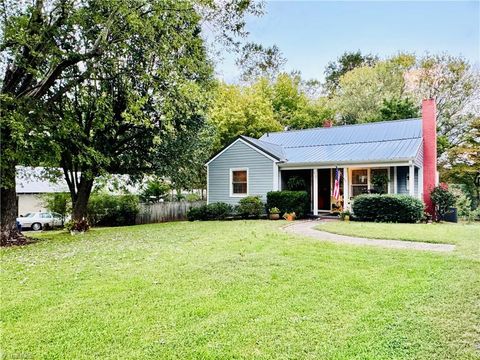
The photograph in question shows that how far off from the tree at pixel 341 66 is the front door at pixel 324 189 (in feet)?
73.4

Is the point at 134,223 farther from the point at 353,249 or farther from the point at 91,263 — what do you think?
the point at 353,249

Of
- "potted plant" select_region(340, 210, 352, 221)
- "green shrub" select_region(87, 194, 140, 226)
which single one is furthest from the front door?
"green shrub" select_region(87, 194, 140, 226)

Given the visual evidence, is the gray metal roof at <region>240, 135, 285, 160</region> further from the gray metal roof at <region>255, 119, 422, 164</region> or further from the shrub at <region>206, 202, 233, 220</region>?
the shrub at <region>206, 202, 233, 220</region>

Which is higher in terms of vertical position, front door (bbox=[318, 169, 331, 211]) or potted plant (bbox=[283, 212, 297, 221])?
front door (bbox=[318, 169, 331, 211])

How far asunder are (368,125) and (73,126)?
1510cm

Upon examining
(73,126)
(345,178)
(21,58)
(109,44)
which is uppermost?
(109,44)

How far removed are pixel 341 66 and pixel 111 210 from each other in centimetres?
3193

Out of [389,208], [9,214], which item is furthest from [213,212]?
[9,214]

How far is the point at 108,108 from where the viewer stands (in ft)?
42.1

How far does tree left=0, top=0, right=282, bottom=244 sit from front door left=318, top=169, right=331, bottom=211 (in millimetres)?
8640

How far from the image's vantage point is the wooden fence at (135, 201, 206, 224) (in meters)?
19.8

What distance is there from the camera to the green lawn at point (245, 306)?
10.5ft

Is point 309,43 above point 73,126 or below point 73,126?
above

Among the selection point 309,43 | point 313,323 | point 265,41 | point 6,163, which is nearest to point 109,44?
point 6,163
